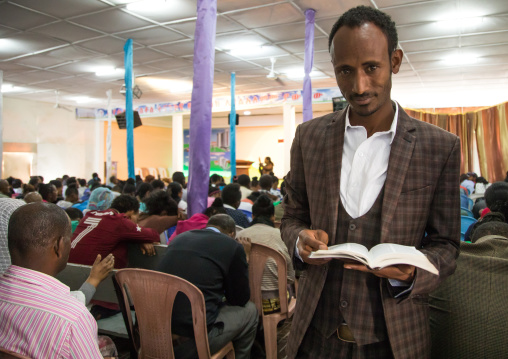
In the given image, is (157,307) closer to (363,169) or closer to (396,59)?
(363,169)

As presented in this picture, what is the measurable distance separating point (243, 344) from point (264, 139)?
13.0 meters

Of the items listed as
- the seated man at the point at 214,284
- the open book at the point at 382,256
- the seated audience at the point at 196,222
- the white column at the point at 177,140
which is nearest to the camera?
the open book at the point at 382,256

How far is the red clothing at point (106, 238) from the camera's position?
109 inches

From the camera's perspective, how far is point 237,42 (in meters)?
6.89

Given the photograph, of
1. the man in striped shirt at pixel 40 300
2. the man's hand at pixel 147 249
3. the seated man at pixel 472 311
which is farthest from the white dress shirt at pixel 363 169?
the man's hand at pixel 147 249

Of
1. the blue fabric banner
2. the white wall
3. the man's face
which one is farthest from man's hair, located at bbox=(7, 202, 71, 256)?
the white wall

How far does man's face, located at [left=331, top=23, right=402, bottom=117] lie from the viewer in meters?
0.96

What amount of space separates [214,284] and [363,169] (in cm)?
144

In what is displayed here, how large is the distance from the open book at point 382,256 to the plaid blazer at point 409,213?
0.06 m

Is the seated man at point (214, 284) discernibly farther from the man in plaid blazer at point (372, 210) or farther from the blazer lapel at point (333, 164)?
the blazer lapel at point (333, 164)

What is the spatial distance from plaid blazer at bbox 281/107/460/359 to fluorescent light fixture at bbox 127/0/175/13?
493 cm

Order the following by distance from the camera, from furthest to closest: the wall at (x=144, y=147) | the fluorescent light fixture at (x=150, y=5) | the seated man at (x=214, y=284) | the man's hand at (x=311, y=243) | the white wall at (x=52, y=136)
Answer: the wall at (x=144, y=147)
the white wall at (x=52, y=136)
the fluorescent light fixture at (x=150, y=5)
the seated man at (x=214, y=284)
the man's hand at (x=311, y=243)

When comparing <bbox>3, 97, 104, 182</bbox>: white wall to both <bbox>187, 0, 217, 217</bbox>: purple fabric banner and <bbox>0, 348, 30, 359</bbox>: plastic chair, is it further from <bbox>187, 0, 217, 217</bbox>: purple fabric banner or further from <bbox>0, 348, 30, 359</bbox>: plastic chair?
<bbox>0, 348, 30, 359</bbox>: plastic chair

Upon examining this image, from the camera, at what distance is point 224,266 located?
223 cm
